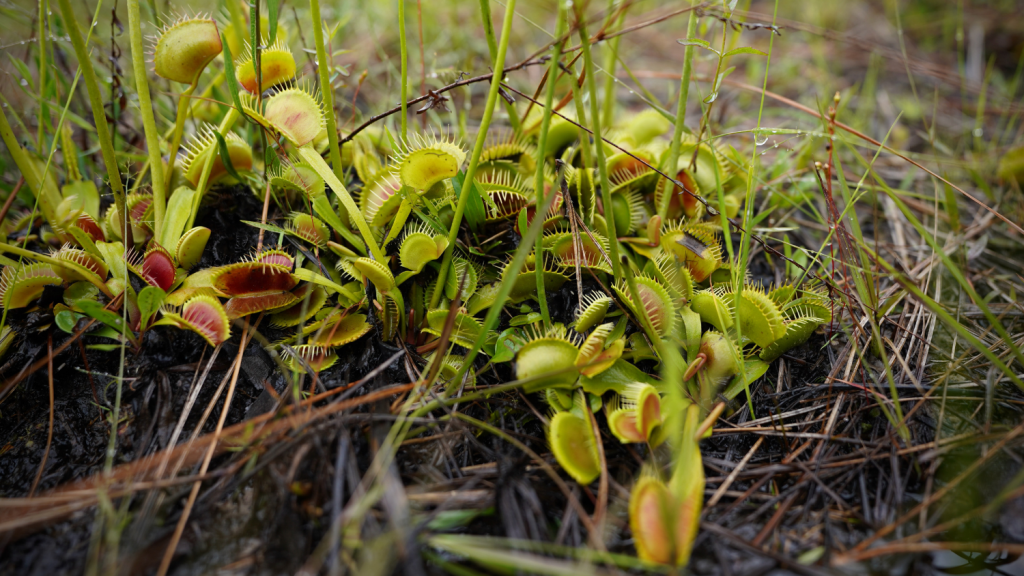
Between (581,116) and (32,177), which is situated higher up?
(581,116)

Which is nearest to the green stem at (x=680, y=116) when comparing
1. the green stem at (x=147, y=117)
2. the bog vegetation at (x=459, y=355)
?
the bog vegetation at (x=459, y=355)

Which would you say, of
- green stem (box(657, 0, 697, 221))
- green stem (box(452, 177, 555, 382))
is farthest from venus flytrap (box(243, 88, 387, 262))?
green stem (box(657, 0, 697, 221))

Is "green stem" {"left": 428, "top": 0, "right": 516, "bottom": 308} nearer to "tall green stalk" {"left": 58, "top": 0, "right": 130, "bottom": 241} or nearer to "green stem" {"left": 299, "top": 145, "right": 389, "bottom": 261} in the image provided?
"green stem" {"left": 299, "top": 145, "right": 389, "bottom": 261}

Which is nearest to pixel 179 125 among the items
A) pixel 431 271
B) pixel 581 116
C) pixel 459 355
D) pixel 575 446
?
pixel 431 271

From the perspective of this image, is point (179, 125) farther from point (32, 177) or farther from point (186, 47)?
point (32, 177)

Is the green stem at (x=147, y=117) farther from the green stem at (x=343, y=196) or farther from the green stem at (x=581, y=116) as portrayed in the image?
the green stem at (x=581, y=116)
